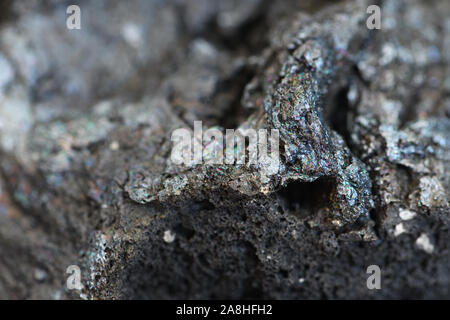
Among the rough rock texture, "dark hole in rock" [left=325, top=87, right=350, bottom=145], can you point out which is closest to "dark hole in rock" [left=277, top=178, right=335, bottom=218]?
the rough rock texture

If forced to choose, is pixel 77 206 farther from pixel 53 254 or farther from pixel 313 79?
pixel 313 79

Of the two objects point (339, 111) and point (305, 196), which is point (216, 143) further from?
point (339, 111)

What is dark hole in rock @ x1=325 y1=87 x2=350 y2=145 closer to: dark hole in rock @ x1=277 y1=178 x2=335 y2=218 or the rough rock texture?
the rough rock texture

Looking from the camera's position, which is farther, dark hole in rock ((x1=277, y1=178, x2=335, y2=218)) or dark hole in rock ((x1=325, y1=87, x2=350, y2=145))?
dark hole in rock ((x1=325, y1=87, x2=350, y2=145))

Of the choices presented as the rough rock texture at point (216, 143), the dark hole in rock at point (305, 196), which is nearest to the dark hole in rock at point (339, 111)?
the rough rock texture at point (216, 143)

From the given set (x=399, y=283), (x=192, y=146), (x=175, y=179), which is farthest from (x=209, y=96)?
(x=399, y=283)

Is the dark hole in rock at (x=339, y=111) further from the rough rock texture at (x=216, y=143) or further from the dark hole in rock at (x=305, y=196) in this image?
the dark hole in rock at (x=305, y=196)

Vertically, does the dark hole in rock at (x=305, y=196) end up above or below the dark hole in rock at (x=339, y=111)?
below

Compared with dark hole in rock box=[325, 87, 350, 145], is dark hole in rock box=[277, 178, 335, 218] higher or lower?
lower
